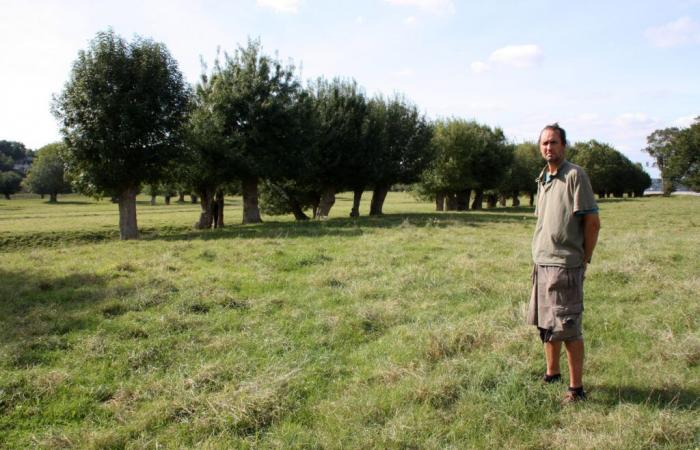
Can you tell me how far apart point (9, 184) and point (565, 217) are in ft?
383

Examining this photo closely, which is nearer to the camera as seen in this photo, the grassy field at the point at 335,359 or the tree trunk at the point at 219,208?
the grassy field at the point at 335,359

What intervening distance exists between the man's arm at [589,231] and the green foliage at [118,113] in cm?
2193

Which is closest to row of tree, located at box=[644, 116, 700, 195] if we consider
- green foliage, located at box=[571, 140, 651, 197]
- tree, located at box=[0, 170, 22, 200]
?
green foliage, located at box=[571, 140, 651, 197]

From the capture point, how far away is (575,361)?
5.15 m

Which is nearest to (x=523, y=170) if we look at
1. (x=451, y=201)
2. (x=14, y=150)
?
(x=451, y=201)

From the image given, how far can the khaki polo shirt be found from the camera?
502 cm

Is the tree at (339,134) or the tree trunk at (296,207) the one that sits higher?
the tree at (339,134)

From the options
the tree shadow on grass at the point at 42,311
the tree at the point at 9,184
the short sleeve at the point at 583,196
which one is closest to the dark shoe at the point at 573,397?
the short sleeve at the point at 583,196

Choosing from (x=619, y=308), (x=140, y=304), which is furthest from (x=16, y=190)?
(x=619, y=308)

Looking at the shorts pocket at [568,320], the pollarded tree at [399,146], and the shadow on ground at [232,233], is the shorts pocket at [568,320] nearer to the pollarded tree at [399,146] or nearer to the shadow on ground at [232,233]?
the shadow on ground at [232,233]

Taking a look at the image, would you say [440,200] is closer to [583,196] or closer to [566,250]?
[566,250]

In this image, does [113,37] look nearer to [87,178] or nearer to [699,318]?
[87,178]

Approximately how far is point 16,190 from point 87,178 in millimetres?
96215

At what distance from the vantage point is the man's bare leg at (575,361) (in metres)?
5.14
